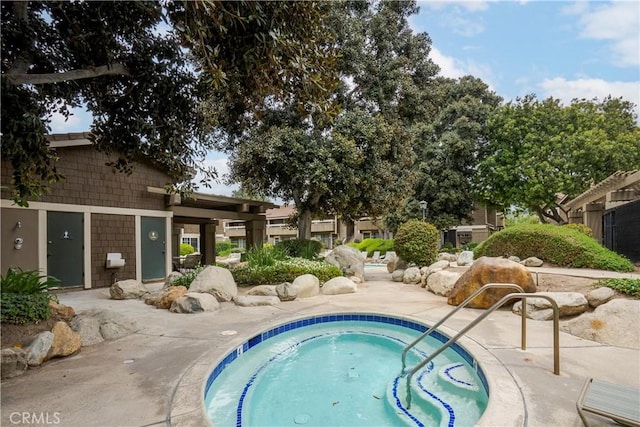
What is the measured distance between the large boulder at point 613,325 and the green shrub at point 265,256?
716 cm

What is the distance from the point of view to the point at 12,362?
3.59 metres

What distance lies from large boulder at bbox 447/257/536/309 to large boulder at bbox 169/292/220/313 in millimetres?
5041

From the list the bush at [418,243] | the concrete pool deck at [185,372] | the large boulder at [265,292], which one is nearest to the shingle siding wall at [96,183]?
the large boulder at [265,292]

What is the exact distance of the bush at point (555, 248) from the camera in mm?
8527

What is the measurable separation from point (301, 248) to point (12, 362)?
8.84m

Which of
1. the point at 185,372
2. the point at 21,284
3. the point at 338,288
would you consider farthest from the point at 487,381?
the point at 21,284

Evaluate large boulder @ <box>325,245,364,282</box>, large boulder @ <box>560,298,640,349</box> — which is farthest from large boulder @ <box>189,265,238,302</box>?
large boulder @ <box>560,298,640,349</box>

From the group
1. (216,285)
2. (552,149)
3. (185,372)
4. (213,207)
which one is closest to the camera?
(185,372)

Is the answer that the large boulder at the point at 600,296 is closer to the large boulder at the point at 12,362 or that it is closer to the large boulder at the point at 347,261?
the large boulder at the point at 347,261

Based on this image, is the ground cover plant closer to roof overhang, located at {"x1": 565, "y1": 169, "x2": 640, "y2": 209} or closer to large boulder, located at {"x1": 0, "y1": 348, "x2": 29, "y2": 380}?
large boulder, located at {"x1": 0, "y1": 348, "x2": 29, "y2": 380}

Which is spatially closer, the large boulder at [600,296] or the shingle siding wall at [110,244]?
the large boulder at [600,296]

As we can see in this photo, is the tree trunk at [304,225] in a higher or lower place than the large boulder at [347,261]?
higher

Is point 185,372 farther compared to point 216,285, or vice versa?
point 216,285

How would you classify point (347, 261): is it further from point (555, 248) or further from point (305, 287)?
point (555, 248)
